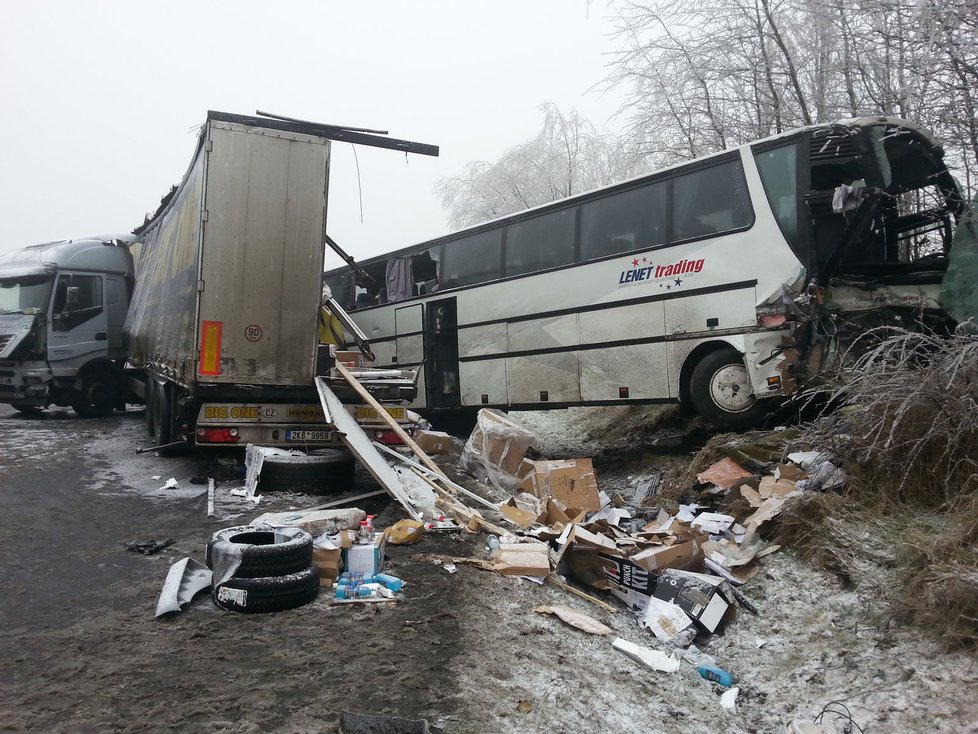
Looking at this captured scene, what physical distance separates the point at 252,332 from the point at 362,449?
1.75 metres

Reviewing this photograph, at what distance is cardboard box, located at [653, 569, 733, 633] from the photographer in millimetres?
4012

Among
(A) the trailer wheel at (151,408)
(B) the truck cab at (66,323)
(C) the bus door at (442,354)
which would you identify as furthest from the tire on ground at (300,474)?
(B) the truck cab at (66,323)

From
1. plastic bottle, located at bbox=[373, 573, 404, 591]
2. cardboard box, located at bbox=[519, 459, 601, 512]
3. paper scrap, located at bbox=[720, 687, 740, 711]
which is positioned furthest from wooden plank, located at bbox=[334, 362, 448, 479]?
paper scrap, located at bbox=[720, 687, 740, 711]

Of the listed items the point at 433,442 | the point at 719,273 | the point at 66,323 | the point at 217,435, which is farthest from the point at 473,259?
the point at 66,323

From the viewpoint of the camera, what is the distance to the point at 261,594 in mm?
3518

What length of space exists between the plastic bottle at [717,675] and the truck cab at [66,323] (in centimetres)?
1254

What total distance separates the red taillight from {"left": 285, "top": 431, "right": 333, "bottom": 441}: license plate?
0.50 metres

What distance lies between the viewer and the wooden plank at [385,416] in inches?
246

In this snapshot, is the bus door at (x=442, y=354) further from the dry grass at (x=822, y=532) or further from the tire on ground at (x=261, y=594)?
the tire on ground at (x=261, y=594)

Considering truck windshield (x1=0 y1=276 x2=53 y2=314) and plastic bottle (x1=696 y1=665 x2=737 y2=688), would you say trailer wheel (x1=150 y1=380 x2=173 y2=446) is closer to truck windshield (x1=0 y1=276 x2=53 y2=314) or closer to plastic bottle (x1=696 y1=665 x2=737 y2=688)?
truck windshield (x1=0 y1=276 x2=53 y2=314)

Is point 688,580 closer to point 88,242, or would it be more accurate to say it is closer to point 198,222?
point 198,222

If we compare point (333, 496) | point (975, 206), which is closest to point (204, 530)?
point (333, 496)

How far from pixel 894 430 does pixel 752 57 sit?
358 inches

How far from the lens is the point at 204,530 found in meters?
5.05
